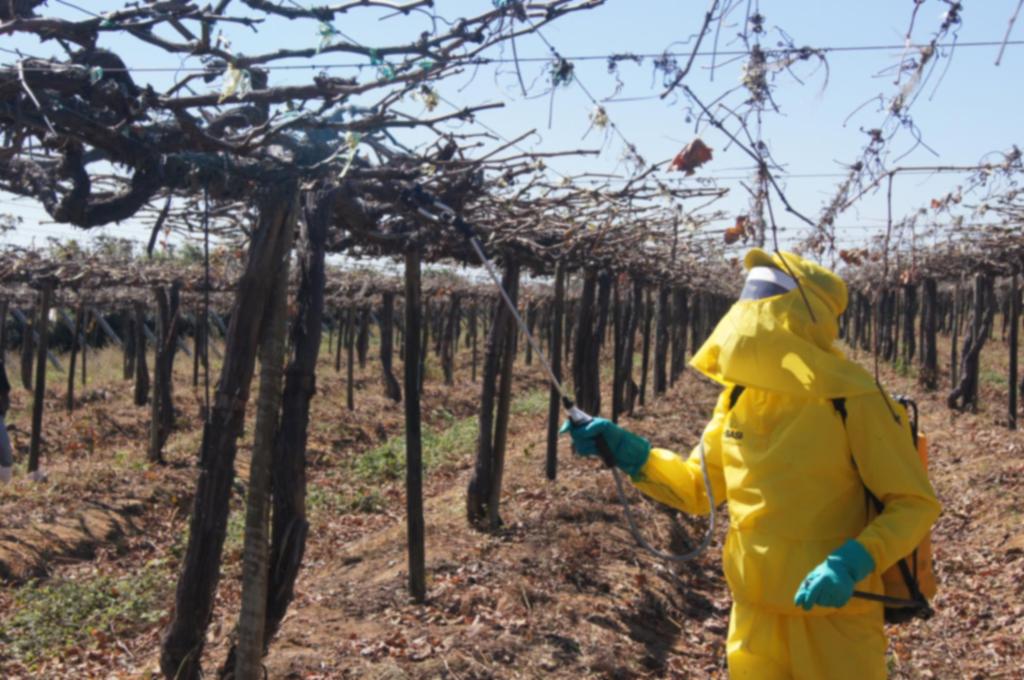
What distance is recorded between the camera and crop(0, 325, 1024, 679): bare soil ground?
5.84 meters

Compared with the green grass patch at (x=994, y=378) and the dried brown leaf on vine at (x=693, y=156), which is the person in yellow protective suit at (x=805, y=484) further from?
the green grass patch at (x=994, y=378)

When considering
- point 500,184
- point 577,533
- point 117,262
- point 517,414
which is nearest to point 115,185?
point 500,184

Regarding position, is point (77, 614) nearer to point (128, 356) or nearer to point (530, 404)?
point (530, 404)

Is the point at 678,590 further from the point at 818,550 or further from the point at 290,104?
the point at 290,104

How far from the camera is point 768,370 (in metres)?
3.29

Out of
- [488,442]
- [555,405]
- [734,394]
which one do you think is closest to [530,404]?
[555,405]

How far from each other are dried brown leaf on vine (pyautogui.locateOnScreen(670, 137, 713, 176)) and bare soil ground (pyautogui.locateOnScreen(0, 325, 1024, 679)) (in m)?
3.00

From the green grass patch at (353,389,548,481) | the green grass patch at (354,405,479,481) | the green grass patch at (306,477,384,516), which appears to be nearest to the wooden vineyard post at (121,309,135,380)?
the green grass patch at (353,389,548,481)

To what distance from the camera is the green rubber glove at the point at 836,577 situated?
2.84 m

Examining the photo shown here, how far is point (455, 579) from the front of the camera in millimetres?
7211

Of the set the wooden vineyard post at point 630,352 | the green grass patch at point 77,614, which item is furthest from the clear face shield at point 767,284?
the wooden vineyard post at point 630,352

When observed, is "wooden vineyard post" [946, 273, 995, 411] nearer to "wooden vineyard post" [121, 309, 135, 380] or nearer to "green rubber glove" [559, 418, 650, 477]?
"green rubber glove" [559, 418, 650, 477]

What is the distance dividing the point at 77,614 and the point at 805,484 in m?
5.80

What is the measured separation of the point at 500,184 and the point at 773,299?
8.38 ft
